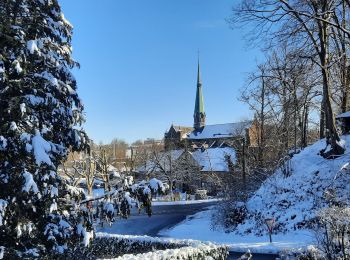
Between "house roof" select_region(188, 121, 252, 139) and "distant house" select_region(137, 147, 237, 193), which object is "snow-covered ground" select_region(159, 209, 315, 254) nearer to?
"distant house" select_region(137, 147, 237, 193)

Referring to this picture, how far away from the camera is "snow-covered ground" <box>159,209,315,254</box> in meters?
17.2

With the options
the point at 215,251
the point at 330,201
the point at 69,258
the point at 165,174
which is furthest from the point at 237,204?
the point at 165,174

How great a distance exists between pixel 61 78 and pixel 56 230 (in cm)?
296

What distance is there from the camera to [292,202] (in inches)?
886

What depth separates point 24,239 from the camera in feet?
25.7

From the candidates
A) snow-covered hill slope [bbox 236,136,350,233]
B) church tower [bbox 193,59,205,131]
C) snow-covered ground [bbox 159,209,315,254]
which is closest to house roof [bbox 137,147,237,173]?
church tower [bbox 193,59,205,131]

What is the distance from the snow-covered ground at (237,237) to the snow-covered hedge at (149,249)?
10.2 ft

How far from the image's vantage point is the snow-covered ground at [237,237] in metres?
17.2

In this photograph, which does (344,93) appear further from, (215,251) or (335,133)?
(215,251)

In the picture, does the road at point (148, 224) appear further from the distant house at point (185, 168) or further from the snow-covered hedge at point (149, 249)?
the distant house at point (185, 168)

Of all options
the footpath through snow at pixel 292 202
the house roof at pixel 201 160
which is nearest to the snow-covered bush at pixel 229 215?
the footpath through snow at pixel 292 202

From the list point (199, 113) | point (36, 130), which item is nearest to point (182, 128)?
point (199, 113)

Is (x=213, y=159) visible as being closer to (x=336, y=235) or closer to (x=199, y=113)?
(x=199, y=113)

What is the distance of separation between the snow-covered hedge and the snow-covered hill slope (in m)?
7.73
